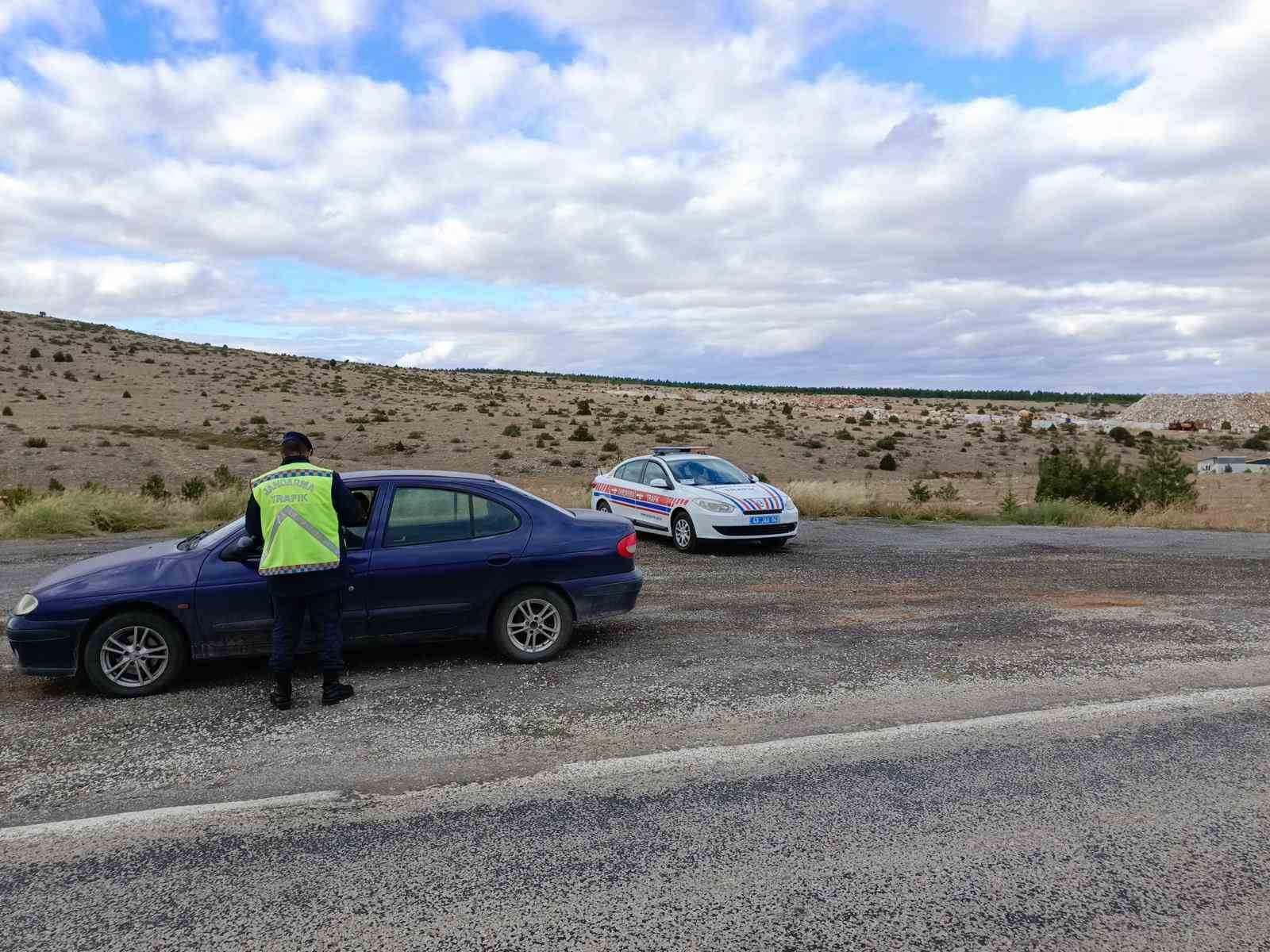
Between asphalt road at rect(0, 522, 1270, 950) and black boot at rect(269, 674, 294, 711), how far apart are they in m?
0.08

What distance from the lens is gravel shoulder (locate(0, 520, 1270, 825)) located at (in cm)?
485

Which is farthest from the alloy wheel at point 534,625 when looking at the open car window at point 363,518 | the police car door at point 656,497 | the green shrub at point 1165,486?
the green shrub at point 1165,486

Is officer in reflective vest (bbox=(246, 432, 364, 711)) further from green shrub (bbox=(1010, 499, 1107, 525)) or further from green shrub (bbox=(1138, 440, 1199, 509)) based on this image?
green shrub (bbox=(1138, 440, 1199, 509))

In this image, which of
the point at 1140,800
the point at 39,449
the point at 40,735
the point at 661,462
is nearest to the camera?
the point at 1140,800

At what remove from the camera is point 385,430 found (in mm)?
39625

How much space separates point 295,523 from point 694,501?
7925 millimetres

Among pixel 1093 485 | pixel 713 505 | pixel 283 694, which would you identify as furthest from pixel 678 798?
pixel 1093 485

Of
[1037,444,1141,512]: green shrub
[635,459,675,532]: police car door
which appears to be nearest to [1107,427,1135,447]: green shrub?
[1037,444,1141,512]: green shrub

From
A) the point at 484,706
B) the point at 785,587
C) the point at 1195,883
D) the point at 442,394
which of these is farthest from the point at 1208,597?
the point at 442,394

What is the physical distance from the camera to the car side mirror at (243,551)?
6.04 metres

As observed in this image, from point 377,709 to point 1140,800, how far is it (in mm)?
4320

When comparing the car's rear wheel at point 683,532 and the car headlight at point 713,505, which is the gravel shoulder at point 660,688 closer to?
the car headlight at point 713,505

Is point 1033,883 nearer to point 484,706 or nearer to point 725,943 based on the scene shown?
point 725,943

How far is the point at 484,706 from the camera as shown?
5.82 meters
